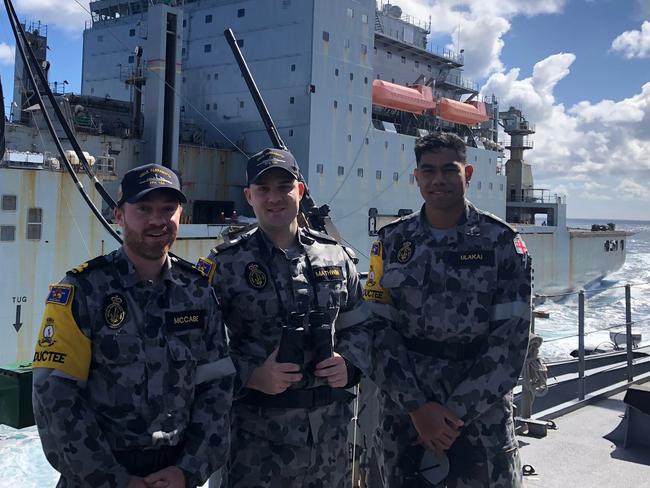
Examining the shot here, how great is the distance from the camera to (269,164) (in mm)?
2193

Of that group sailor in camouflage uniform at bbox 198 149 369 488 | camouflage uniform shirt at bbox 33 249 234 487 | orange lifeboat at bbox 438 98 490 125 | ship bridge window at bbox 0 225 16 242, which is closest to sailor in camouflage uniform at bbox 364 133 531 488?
sailor in camouflage uniform at bbox 198 149 369 488

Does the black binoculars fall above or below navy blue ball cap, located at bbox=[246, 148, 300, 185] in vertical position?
below

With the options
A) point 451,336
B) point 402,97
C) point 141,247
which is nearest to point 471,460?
point 451,336

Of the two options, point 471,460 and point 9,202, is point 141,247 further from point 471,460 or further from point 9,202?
point 9,202

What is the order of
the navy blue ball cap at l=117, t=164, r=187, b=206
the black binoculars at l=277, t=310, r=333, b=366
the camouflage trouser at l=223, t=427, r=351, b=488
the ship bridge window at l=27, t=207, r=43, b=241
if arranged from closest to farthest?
the navy blue ball cap at l=117, t=164, r=187, b=206 < the black binoculars at l=277, t=310, r=333, b=366 < the camouflage trouser at l=223, t=427, r=351, b=488 < the ship bridge window at l=27, t=207, r=43, b=241

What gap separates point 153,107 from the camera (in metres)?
13.4

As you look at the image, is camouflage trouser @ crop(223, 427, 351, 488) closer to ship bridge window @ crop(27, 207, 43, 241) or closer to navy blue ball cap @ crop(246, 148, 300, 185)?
navy blue ball cap @ crop(246, 148, 300, 185)

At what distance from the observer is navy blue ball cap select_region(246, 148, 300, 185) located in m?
2.19

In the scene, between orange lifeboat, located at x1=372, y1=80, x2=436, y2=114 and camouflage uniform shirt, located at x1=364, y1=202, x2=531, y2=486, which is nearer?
camouflage uniform shirt, located at x1=364, y1=202, x2=531, y2=486

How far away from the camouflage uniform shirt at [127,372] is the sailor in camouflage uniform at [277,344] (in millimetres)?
238

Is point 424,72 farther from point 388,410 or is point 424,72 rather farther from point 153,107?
point 388,410

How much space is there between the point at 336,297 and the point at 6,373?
4.80ft

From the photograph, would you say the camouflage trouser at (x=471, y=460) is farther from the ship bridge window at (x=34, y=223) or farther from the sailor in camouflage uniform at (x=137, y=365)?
the ship bridge window at (x=34, y=223)

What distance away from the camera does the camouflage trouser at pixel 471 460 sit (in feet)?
7.27
